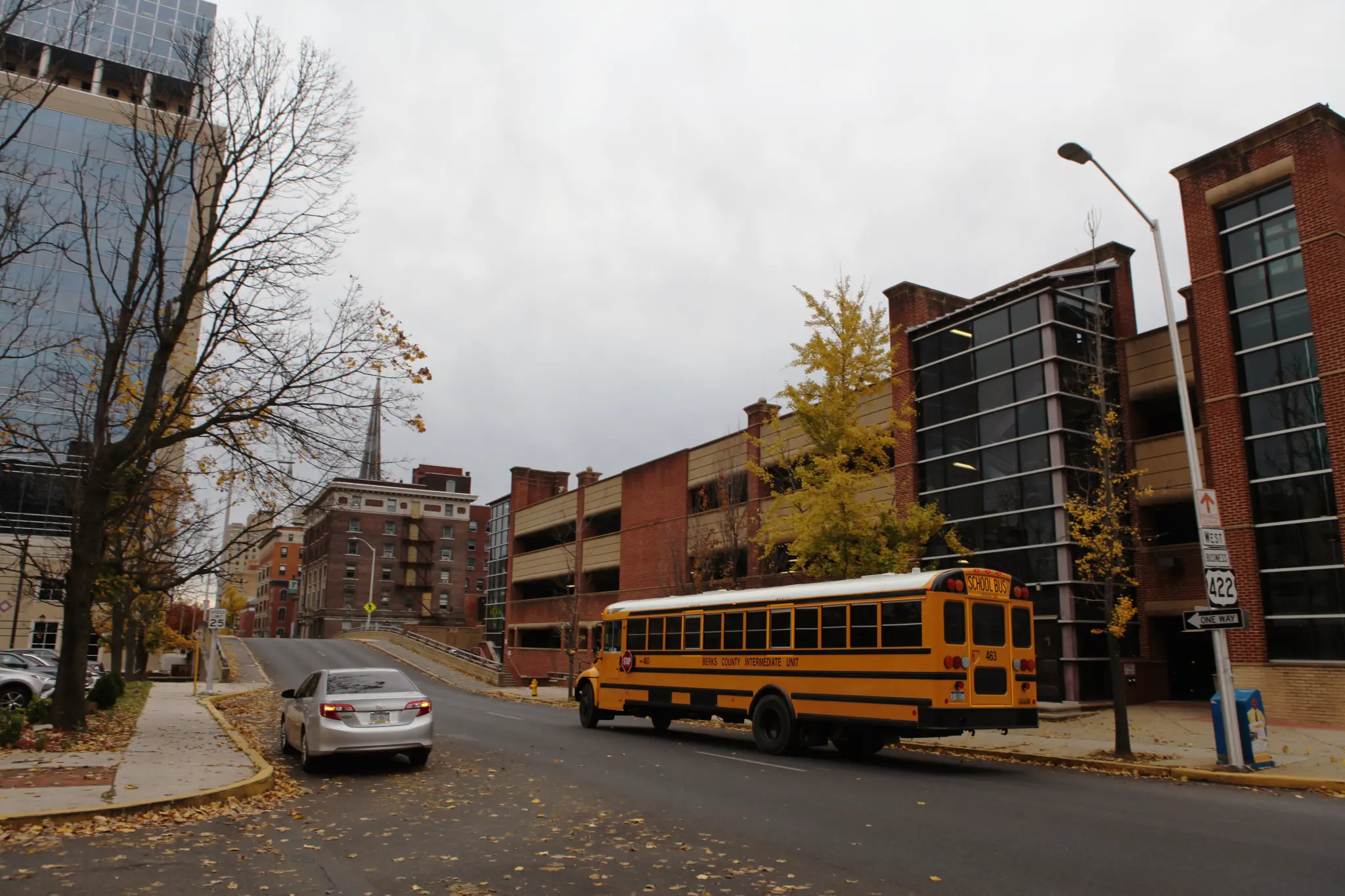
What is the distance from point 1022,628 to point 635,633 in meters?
8.80

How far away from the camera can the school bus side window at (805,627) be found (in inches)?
635

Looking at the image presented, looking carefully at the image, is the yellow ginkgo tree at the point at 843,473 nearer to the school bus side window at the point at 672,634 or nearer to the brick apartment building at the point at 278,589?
the school bus side window at the point at 672,634

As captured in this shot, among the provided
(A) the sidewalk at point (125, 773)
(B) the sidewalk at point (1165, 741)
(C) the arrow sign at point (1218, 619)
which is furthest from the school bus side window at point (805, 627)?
(A) the sidewalk at point (125, 773)

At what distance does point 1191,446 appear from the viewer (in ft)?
49.0

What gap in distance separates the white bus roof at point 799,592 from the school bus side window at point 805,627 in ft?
0.79

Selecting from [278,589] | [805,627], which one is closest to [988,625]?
[805,627]

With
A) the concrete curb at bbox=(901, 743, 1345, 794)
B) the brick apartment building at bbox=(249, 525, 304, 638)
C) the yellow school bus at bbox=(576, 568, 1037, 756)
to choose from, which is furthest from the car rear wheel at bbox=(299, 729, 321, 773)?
the brick apartment building at bbox=(249, 525, 304, 638)

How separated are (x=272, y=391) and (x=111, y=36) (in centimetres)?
4783

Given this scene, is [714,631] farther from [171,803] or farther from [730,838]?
[171,803]

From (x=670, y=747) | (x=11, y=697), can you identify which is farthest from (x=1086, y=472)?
(x=11, y=697)

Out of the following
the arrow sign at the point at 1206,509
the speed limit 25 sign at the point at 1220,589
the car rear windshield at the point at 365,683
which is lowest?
the car rear windshield at the point at 365,683

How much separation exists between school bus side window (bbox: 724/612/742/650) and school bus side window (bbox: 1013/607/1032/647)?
16.7 ft

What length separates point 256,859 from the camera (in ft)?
25.9

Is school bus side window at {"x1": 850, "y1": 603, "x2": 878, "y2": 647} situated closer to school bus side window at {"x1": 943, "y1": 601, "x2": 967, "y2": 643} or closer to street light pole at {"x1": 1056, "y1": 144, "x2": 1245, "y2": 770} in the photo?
school bus side window at {"x1": 943, "y1": 601, "x2": 967, "y2": 643}
